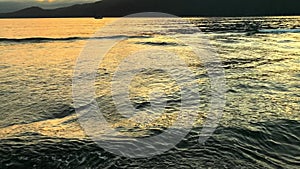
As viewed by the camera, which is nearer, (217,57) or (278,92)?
(278,92)

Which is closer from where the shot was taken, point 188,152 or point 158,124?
point 188,152

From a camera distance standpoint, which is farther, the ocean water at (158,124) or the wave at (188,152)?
the ocean water at (158,124)

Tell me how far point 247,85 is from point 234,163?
10162mm

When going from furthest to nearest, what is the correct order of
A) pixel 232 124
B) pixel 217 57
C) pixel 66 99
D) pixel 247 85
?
pixel 217 57
pixel 247 85
pixel 66 99
pixel 232 124

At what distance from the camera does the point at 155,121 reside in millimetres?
11992

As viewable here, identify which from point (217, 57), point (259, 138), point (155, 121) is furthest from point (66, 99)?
point (217, 57)

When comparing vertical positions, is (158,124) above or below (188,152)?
above

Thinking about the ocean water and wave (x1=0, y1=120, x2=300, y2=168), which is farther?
the ocean water

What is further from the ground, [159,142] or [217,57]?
[217,57]

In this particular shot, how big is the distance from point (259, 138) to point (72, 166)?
20.3ft

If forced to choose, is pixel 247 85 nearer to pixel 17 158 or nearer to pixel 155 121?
pixel 155 121

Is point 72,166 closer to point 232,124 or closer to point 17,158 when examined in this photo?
point 17,158

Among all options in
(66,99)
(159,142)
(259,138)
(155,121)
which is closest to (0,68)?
(66,99)

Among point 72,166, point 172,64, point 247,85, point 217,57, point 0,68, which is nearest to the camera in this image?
point 72,166
